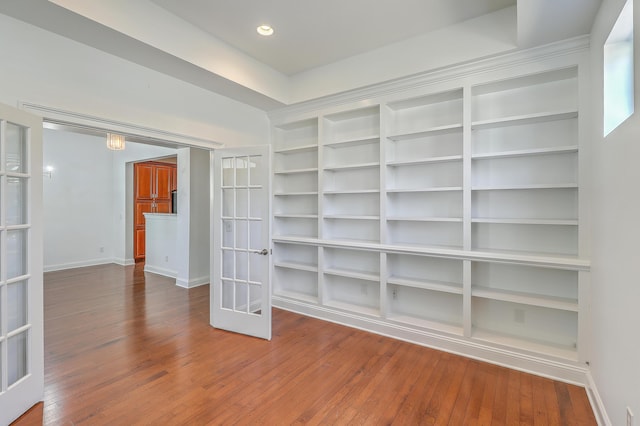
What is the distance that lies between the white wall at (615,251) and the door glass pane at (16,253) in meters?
3.53

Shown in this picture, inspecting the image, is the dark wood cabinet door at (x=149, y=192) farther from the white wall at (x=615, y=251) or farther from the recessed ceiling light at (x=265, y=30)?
the white wall at (x=615, y=251)

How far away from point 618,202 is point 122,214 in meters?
8.25

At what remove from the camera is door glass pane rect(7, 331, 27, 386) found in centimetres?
201

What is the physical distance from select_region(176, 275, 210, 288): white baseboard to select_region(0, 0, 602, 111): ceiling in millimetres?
3145

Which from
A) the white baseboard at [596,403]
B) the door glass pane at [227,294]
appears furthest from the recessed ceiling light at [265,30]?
the white baseboard at [596,403]

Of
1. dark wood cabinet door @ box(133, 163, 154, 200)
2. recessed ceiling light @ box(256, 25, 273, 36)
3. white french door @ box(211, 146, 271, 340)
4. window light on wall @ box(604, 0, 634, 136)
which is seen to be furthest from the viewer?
dark wood cabinet door @ box(133, 163, 154, 200)

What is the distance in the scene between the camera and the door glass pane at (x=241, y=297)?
11.1 feet

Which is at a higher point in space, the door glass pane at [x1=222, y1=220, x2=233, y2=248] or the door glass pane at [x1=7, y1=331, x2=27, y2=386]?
the door glass pane at [x1=222, y1=220, x2=233, y2=248]

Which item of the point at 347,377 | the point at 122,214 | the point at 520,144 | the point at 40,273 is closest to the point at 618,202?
the point at 520,144

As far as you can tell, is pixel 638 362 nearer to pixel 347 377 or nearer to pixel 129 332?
pixel 347 377

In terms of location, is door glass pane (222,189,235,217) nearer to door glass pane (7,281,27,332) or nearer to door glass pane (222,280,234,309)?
door glass pane (222,280,234,309)

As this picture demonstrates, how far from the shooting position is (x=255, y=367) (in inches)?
104

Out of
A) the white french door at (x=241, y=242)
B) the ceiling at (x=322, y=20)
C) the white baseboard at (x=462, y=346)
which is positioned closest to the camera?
the white baseboard at (x=462, y=346)

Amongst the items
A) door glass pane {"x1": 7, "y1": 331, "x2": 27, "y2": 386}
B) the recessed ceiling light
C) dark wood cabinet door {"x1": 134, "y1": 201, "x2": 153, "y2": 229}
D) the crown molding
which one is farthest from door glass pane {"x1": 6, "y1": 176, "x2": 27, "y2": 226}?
dark wood cabinet door {"x1": 134, "y1": 201, "x2": 153, "y2": 229}
